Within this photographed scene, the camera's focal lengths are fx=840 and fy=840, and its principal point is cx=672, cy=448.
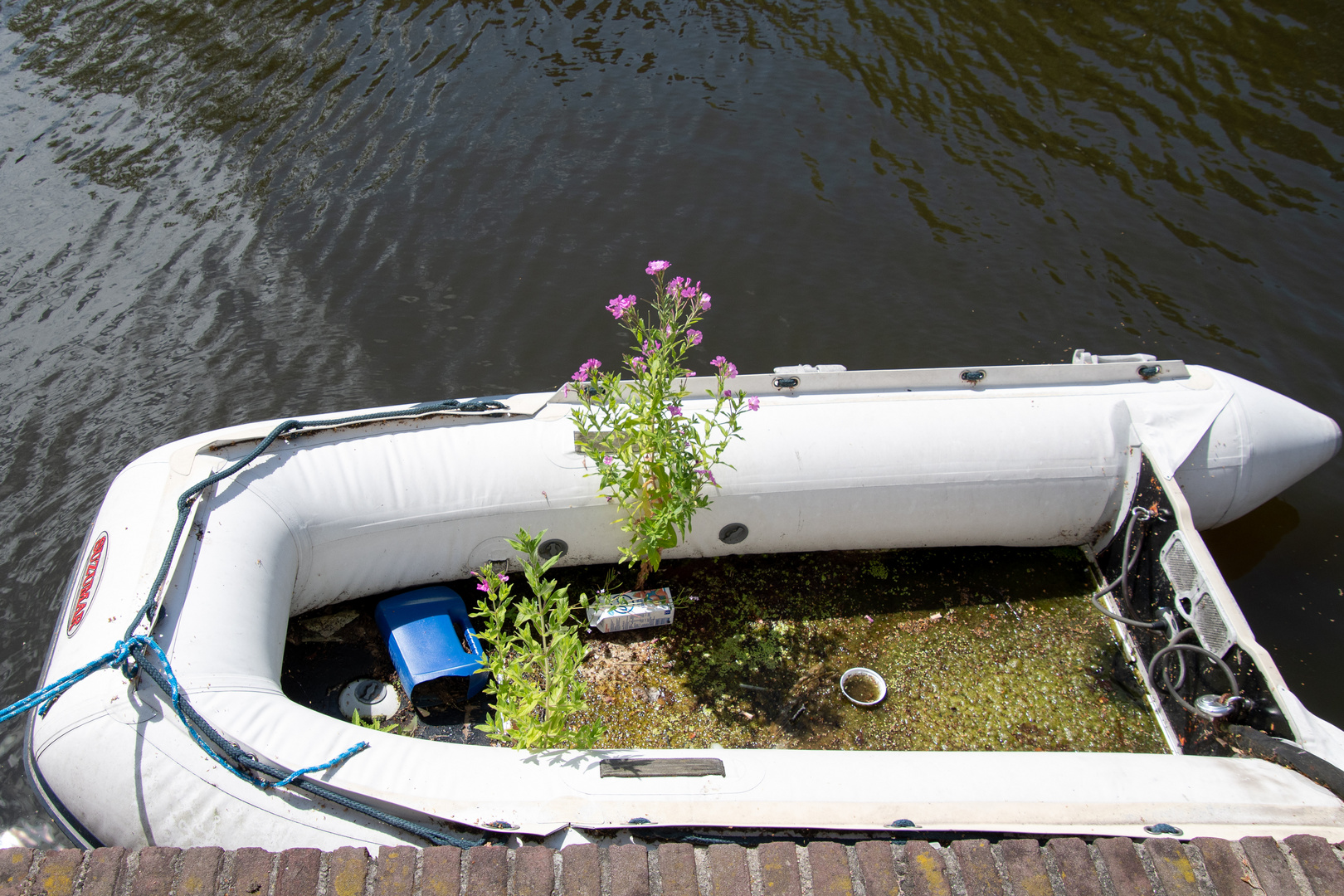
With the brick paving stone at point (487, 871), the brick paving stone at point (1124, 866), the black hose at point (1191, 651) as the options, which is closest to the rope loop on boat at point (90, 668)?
the brick paving stone at point (487, 871)

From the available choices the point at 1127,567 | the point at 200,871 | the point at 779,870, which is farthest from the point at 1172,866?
the point at 200,871

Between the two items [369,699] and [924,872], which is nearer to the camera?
[924,872]

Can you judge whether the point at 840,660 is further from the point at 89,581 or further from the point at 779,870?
the point at 89,581

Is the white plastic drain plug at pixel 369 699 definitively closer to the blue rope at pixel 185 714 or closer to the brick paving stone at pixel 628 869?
the blue rope at pixel 185 714

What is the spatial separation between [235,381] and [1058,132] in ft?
22.7

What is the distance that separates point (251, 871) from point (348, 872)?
24 centimetres

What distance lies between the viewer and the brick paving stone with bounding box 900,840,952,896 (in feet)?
6.79

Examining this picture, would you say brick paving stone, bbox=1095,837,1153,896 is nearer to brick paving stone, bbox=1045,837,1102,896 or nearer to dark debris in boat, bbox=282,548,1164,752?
brick paving stone, bbox=1045,837,1102,896

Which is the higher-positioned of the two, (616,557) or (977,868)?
(977,868)

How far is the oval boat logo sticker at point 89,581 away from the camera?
296 cm

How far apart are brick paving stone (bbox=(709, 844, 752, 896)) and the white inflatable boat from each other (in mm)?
343

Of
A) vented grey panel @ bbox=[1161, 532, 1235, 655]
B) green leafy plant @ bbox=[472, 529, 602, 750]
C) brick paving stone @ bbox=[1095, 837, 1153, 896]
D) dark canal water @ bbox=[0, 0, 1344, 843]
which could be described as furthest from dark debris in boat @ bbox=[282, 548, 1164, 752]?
brick paving stone @ bbox=[1095, 837, 1153, 896]

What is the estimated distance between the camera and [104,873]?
80.7 inches

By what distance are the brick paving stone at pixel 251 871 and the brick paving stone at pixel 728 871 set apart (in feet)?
3.55
